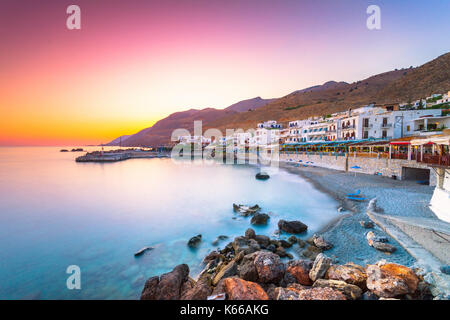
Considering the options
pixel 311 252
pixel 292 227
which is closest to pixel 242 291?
pixel 311 252

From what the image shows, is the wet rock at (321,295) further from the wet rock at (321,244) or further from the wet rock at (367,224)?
the wet rock at (367,224)

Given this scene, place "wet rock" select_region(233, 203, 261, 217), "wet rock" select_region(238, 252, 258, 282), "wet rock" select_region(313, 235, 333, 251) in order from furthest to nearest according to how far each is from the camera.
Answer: "wet rock" select_region(233, 203, 261, 217) < "wet rock" select_region(313, 235, 333, 251) < "wet rock" select_region(238, 252, 258, 282)

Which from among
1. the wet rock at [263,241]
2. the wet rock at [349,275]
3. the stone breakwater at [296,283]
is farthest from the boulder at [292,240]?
the wet rock at [349,275]

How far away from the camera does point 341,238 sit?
9.52m

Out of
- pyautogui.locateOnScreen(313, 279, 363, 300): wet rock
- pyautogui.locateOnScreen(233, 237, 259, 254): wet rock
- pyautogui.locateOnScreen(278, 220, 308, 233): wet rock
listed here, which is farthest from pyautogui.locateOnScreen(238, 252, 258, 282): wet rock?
pyautogui.locateOnScreen(278, 220, 308, 233): wet rock

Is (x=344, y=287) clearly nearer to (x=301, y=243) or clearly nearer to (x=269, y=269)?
(x=269, y=269)

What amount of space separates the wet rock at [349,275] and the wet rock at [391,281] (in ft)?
0.77

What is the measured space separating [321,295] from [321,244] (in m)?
5.02

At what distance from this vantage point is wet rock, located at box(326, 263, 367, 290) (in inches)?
208

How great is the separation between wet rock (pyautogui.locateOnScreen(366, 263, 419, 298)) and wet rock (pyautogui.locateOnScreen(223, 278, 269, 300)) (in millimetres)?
2704

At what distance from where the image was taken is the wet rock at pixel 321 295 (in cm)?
445

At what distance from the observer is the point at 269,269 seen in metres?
5.74

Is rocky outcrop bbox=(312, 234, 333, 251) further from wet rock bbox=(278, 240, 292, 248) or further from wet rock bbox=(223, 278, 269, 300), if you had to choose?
wet rock bbox=(223, 278, 269, 300)
